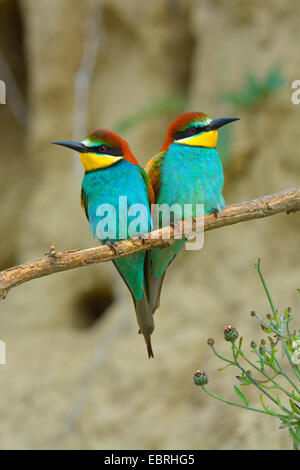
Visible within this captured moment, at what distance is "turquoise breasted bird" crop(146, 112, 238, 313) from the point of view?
2127 millimetres

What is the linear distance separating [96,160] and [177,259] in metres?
1.40

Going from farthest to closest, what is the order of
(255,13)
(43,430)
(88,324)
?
(88,324)
(255,13)
(43,430)

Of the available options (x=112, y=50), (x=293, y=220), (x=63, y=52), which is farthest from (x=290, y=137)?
(x=63, y=52)

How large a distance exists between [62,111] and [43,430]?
2116 mm

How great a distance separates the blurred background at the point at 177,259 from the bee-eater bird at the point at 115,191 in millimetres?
902

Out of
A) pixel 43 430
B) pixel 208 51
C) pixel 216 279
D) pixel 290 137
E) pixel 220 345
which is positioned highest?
pixel 208 51

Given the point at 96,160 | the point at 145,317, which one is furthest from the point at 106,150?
the point at 145,317

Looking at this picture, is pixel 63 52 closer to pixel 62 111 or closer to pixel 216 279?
pixel 62 111

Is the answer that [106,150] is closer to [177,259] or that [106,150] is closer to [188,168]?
[188,168]

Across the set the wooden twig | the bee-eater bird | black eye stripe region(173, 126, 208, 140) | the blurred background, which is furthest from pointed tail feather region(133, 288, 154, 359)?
the blurred background

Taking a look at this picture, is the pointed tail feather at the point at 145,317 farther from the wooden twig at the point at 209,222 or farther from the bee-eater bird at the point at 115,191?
the wooden twig at the point at 209,222

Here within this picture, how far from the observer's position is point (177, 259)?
3.40 meters

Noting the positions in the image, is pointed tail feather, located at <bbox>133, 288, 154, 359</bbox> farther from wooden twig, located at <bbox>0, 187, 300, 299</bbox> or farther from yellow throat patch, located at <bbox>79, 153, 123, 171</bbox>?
yellow throat patch, located at <bbox>79, 153, 123, 171</bbox>

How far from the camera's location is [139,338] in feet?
10.4
